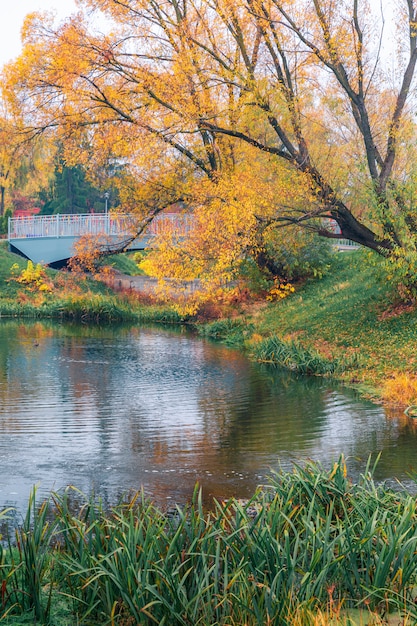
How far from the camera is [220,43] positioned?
2291cm

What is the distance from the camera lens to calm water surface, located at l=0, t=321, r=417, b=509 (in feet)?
35.7

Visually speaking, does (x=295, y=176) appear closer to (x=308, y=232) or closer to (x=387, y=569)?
(x=308, y=232)

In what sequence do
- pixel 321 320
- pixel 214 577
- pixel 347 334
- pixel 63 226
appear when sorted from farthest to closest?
pixel 63 226 < pixel 321 320 < pixel 347 334 < pixel 214 577

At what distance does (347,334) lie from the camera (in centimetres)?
2280

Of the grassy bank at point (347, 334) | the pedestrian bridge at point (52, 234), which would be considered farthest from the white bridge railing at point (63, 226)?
the grassy bank at point (347, 334)

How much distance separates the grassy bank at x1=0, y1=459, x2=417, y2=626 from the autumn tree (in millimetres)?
14885

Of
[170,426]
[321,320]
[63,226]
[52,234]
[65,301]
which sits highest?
[63,226]


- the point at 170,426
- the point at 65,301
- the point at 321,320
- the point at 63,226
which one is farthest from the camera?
the point at 63,226

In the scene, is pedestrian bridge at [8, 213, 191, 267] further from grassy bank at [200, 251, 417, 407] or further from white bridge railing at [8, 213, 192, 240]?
grassy bank at [200, 251, 417, 407]

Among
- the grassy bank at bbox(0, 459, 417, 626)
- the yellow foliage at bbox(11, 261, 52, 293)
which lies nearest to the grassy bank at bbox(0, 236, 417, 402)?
the yellow foliage at bbox(11, 261, 52, 293)

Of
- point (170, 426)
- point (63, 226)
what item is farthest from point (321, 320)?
point (63, 226)

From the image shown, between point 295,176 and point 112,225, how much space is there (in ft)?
73.5

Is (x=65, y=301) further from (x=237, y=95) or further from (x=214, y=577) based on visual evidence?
(x=214, y=577)

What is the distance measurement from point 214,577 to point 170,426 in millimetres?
8302
